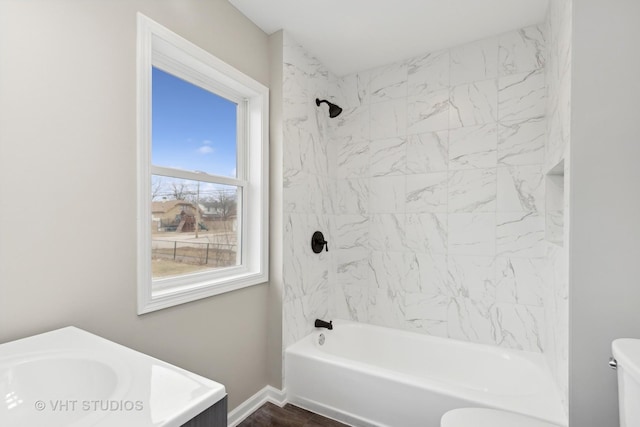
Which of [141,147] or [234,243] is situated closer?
[141,147]

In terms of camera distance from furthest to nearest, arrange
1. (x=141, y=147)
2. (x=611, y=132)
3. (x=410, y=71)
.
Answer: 1. (x=410, y=71)
2. (x=141, y=147)
3. (x=611, y=132)

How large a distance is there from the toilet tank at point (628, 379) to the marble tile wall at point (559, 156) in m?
0.22

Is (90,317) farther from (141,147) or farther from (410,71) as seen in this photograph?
(410,71)

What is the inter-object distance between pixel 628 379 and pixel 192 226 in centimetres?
202

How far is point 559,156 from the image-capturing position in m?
1.53

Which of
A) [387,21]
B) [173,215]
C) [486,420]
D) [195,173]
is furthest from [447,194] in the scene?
[173,215]

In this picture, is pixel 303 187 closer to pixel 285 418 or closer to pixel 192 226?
pixel 192 226

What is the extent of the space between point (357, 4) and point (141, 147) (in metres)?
1.54

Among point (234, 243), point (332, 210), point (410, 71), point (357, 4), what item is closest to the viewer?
point (357, 4)

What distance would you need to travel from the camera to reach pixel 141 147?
141 centimetres

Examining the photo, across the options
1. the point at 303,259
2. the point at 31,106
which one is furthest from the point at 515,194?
the point at 31,106

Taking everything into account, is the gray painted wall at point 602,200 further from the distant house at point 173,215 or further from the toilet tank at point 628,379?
the distant house at point 173,215

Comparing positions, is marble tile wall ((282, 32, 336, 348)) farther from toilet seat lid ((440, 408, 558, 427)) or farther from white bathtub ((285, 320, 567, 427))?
toilet seat lid ((440, 408, 558, 427))

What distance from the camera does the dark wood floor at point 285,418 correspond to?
192 cm
